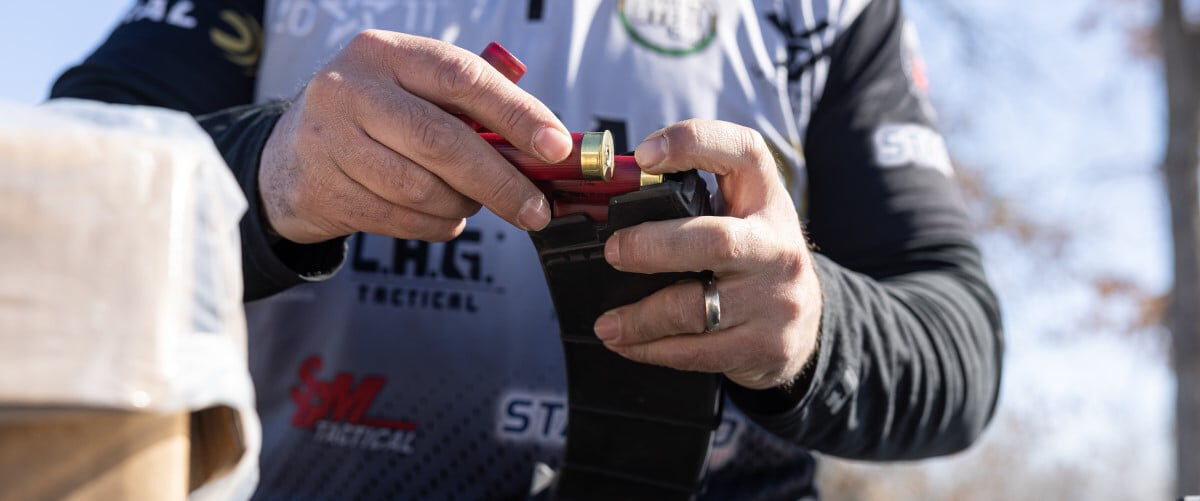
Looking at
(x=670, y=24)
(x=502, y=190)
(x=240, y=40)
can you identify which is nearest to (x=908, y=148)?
(x=670, y=24)

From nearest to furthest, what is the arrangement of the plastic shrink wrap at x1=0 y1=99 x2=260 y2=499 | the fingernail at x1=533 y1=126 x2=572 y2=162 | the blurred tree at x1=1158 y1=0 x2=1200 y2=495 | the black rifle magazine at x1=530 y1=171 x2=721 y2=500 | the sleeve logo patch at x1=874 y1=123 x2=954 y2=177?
the plastic shrink wrap at x1=0 y1=99 x2=260 y2=499
the fingernail at x1=533 y1=126 x2=572 y2=162
the black rifle magazine at x1=530 y1=171 x2=721 y2=500
the sleeve logo patch at x1=874 y1=123 x2=954 y2=177
the blurred tree at x1=1158 y1=0 x2=1200 y2=495

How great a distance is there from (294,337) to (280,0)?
575mm

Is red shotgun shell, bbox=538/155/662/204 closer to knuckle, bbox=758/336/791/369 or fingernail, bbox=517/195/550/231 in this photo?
fingernail, bbox=517/195/550/231

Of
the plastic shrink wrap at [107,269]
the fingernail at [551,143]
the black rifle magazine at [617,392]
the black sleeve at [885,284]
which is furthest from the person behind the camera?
the black sleeve at [885,284]

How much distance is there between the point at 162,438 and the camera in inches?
18.4

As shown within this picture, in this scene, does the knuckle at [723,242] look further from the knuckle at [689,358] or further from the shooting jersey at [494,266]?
the shooting jersey at [494,266]

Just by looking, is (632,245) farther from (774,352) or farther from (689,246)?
(774,352)

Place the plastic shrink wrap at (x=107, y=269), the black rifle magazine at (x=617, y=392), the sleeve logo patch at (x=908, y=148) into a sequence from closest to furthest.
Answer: the plastic shrink wrap at (x=107, y=269), the black rifle magazine at (x=617, y=392), the sleeve logo patch at (x=908, y=148)

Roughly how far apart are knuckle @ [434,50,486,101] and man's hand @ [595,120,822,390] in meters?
0.16

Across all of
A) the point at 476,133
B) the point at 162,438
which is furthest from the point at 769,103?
the point at 162,438

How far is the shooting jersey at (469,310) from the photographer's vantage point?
1.38m

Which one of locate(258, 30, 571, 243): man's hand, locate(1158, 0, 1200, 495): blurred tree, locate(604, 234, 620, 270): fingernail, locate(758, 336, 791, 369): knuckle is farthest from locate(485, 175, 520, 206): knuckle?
locate(1158, 0, 1200, 495): blurred tree

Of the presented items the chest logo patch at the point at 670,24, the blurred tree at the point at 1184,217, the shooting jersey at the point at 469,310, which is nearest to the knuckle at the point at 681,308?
the shooting jersey at the point at 469,310

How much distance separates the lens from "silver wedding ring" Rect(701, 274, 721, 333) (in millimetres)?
851
